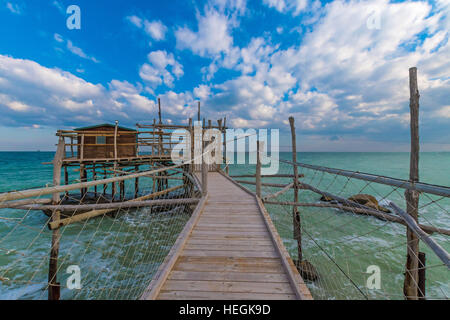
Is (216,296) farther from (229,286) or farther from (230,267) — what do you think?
(230,267)

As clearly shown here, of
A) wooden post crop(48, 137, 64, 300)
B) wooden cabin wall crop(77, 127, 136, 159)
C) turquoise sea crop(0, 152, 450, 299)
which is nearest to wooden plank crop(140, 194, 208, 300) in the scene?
turquoise sea crop(0, 152, 450, 299)

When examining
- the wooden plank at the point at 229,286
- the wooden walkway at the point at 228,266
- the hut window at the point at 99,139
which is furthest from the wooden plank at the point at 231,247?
the hut window at the point at 99,139

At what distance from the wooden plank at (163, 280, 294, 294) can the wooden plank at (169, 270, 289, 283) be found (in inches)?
1.9

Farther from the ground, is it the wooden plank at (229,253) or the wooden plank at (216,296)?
the wooden plank at (229,253)

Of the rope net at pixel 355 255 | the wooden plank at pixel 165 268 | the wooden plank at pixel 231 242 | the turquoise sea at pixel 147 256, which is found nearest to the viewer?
the wooden plank at pixel 165 268

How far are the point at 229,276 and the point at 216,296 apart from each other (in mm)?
302

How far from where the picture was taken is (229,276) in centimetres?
222

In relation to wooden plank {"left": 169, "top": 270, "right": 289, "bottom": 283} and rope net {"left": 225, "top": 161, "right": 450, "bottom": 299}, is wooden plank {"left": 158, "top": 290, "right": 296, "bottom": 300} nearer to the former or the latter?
wooden plank {"left": 169, "top": 270, "right": 289, "bottom": 283}

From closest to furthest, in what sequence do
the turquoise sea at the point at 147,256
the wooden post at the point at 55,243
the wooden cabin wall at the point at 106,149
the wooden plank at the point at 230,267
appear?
the wooden plank at the point at 230,267, the wooden post at the point at 55,243, the turquoise sea at the point at 147,256, the wooden cabin wall at the point at 106,149

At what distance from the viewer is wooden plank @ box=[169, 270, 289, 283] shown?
2.16m

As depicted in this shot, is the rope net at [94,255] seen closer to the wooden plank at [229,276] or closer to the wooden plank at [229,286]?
the wooden plank at [229,276]

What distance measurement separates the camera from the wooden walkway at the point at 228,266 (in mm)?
1969
